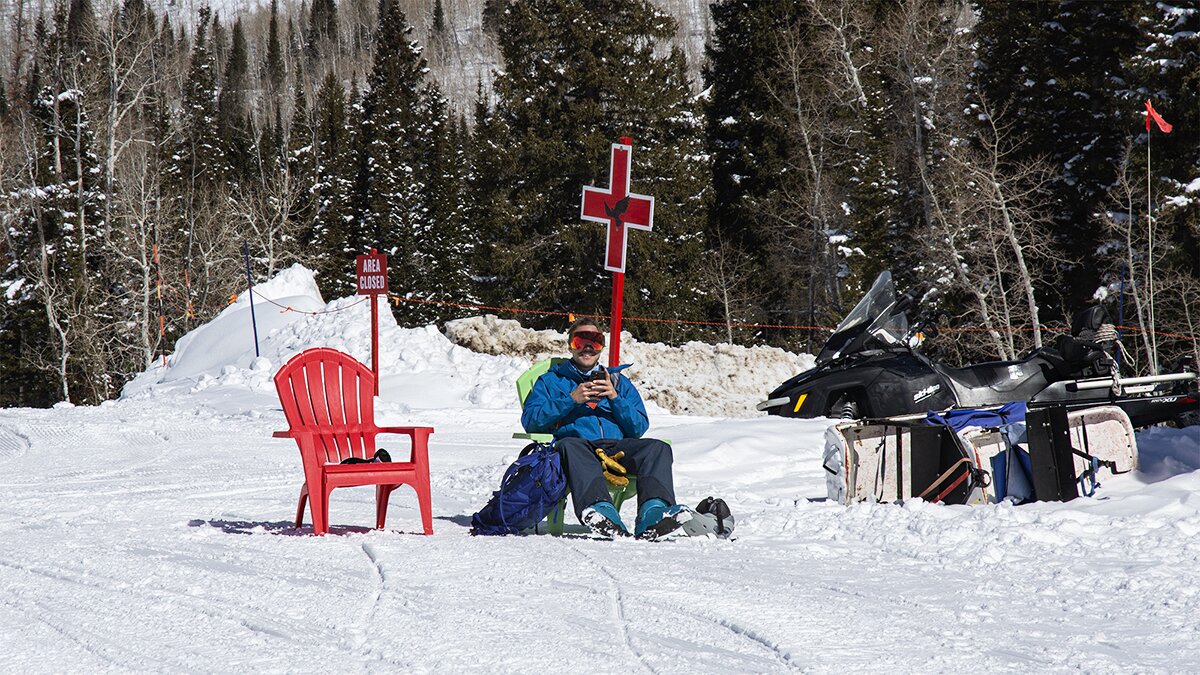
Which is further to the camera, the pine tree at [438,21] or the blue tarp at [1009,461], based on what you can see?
the pine tree at [438,21]

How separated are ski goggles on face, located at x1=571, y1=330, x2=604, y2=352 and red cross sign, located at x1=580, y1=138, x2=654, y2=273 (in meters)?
3.02

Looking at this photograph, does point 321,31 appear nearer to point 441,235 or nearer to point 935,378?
point 441,235

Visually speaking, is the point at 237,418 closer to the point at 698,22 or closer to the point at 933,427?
the point at 933,427

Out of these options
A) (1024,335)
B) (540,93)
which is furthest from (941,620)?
(540,93)

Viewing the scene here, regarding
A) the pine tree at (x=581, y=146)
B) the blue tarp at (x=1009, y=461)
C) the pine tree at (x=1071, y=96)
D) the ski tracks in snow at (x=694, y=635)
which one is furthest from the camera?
the pine tree at (x=581, y=146)

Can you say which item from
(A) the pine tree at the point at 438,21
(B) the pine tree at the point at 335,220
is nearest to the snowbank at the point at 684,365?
(B) the pine tree at the point at 335,220

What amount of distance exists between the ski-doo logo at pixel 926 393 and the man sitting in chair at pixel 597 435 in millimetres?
3549

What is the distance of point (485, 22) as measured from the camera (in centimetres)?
12606

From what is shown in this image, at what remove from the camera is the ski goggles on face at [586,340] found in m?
5.66

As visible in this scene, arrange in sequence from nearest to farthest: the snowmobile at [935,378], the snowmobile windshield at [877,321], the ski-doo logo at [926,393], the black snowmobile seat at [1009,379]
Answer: the snowmobile at [935,378]
the black snowmobile seat at [1009,379]
the ski-doo logo at [926,393]
the snowmobile windshield at [877,321]

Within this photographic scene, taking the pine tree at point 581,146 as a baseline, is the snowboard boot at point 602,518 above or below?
below

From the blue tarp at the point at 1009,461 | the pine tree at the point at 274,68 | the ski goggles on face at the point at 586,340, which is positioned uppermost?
the pine tree at the point at 274,68

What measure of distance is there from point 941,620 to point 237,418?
36.9ft

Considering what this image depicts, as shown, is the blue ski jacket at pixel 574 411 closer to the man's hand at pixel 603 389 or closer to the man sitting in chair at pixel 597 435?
the man sitting in chair at pixel 597 435
